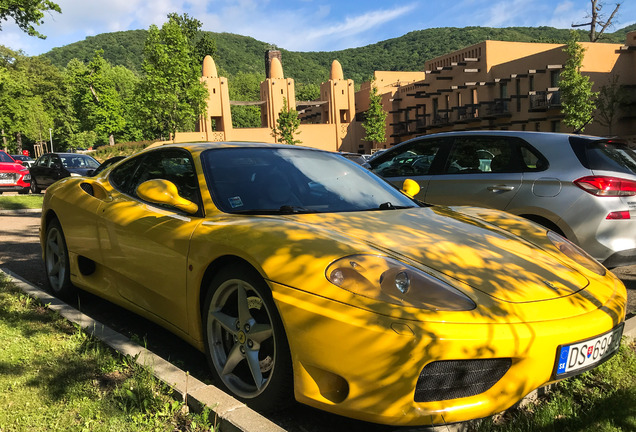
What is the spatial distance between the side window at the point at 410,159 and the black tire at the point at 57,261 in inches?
128

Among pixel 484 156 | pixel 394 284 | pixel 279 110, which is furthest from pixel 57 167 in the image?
pixel 279 110

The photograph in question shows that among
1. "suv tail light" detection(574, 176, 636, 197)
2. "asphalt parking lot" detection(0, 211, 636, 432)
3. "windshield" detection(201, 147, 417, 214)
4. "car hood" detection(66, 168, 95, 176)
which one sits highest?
"windshield" detection(201, 147, 417, 214)

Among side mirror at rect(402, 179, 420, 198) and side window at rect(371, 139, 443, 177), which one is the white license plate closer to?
side mirror at rect(402, 179, 420, 198)

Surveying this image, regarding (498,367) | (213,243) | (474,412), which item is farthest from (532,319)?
(213,243)

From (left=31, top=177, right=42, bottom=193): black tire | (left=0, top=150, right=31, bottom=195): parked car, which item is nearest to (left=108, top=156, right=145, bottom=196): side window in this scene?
(left=0, top=150, right=31, bottom=195): parked car

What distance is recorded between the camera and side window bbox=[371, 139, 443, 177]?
19.8 ft

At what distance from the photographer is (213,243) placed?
9.07 feet

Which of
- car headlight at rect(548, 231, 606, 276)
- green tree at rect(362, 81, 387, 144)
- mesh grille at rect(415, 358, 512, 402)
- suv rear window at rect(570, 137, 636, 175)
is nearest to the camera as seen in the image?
mesh grille at rect(415, 358, 512, 402)

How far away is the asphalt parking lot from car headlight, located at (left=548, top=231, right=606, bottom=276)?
122 cm

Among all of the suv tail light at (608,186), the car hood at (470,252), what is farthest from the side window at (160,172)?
the suv tail light at (608,186)

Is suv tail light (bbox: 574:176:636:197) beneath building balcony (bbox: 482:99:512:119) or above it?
beneath

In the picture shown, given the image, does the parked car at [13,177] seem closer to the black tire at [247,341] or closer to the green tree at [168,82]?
the black tire at [247,341]

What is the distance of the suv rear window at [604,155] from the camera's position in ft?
15.5

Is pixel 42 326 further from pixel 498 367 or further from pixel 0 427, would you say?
pixel 498 367
